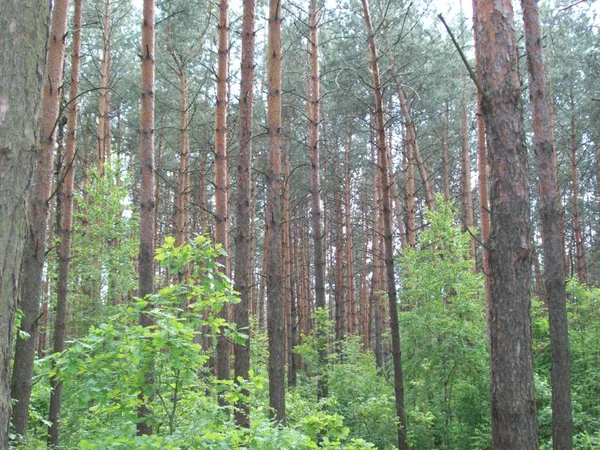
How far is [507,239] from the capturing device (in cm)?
474

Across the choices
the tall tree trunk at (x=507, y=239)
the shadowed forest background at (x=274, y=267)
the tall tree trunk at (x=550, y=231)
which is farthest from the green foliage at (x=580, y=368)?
the tall tree trunk at (x=507, y=239)

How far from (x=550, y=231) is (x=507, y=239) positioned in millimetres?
3926

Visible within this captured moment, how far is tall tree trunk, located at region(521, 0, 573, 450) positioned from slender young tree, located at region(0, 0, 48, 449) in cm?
Result: 756

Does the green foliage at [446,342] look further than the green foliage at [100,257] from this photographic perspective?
No

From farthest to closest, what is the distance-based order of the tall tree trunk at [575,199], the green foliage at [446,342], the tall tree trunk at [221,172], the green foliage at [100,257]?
the tall tree trunk at [575,199], the green foliage at [100,257], the green foliage at [446,342], the tall tree trunk at [221,172]

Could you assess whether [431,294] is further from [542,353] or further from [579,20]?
[579,20]

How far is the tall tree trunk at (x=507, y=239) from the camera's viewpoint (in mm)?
4559

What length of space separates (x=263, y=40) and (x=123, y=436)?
21122mm

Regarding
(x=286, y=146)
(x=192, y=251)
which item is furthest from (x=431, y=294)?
(x=286, y=146)

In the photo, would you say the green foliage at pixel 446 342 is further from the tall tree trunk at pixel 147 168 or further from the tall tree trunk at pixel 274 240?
the tall tree trunk at pixel 147 168

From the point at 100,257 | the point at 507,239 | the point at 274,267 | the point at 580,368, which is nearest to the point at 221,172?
the point at 274,267

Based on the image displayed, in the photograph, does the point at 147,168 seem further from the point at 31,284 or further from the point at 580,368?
the point at 580,368

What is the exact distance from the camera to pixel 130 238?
560 inches

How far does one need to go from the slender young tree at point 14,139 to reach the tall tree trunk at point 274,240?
600cm
